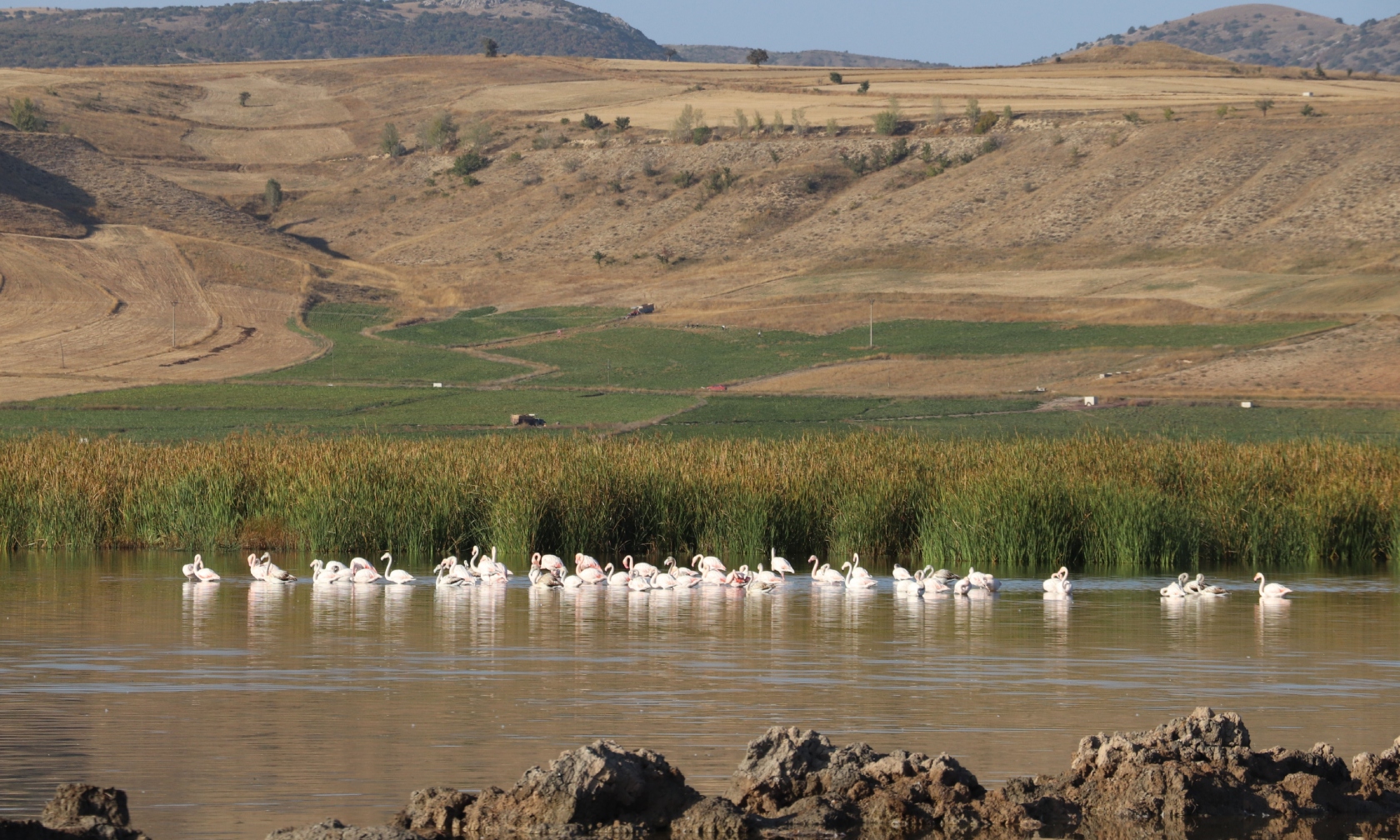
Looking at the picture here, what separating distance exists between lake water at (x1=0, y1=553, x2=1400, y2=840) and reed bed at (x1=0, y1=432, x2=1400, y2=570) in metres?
3.42

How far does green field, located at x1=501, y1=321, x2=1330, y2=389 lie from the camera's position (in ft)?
265

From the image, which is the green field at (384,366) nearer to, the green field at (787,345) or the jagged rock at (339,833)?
the green field at (787,345)

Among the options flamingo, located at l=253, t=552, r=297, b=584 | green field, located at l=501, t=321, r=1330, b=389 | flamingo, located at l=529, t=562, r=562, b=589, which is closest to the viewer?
flamingo, located at l=529, t=562, r=562, b=589

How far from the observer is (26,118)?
132 meters

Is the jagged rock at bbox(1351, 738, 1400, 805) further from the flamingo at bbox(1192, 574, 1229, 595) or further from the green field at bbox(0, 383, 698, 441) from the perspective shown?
the green field at bbox(0, 383, 698, 441)

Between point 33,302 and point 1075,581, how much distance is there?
76567mm

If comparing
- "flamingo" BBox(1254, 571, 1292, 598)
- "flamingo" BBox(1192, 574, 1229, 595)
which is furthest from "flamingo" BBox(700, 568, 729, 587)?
"flamingo" BBox(1254, 571, 1292, 598)

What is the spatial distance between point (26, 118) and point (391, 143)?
2713 cm

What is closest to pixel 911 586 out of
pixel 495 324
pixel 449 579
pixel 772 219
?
pixel 449 579

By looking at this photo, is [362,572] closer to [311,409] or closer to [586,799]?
[586,799]

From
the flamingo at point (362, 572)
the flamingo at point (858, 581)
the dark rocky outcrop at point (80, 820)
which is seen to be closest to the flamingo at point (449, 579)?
the flamingo at point (362, 572)

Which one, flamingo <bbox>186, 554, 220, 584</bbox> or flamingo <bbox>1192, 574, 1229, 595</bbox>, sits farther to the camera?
flamingo <bbox>186, 554, 220, 584</bbox>

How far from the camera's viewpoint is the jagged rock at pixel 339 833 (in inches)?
399

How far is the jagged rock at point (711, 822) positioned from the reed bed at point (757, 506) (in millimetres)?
19133
